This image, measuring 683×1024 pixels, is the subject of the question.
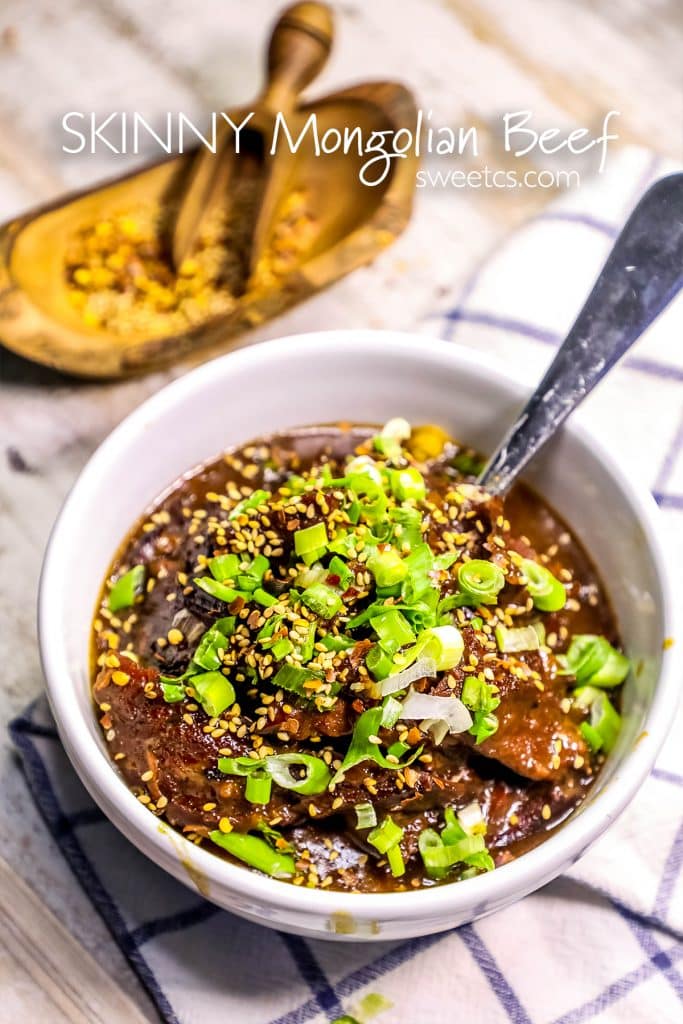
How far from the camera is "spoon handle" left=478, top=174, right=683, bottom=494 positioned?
230cm

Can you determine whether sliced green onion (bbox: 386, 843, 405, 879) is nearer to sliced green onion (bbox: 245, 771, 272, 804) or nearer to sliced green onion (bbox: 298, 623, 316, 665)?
sliced green onion (bbox: 245, 771, 272, 804)

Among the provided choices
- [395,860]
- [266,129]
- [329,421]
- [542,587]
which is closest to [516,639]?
[542,587]

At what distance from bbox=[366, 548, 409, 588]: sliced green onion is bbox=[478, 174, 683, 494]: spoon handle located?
0.52 meters

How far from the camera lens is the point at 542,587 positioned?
7.20ft

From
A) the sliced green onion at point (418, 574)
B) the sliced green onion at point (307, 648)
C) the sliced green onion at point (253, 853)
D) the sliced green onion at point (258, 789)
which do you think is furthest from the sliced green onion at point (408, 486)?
the sliced green onion at point (253, 853)

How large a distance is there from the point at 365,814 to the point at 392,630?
0.36 metres

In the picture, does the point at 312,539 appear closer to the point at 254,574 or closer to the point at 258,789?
the point at 254,574

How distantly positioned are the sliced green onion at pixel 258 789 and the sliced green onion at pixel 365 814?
0.57 ft

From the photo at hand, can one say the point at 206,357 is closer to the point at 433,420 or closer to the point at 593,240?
the point at 433,420

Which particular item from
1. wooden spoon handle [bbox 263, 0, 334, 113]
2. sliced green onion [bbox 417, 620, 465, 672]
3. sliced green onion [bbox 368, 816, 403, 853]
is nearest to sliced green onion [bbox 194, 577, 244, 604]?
sliced green onion [bbox 417, 620, 465, 672]

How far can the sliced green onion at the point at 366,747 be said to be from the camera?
1896 millimetres

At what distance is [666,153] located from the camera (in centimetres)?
355

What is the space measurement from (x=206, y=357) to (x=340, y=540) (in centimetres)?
129

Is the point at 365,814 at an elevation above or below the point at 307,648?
below
